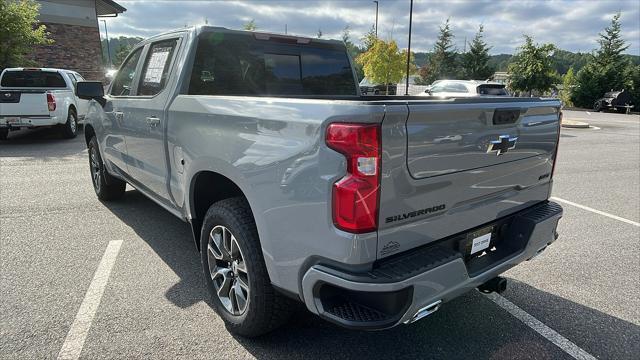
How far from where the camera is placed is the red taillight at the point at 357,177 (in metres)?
1.82

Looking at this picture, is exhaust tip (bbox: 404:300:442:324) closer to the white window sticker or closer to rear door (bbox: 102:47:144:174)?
the white window sticker

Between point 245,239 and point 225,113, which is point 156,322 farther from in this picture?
point 225,113

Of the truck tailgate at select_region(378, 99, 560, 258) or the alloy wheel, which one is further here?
the alloy wheel

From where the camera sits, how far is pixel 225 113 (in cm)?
253

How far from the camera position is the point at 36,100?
1063 centimetres

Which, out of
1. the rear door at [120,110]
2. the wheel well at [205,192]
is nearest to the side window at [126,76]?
the rear door at [120,110]

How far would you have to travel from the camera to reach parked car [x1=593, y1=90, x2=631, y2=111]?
30.7m

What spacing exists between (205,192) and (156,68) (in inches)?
54.7

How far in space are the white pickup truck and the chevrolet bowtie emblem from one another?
38.0 feet

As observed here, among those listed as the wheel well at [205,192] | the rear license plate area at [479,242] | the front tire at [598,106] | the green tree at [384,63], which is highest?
the green tree at [384,63]

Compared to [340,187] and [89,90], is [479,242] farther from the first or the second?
[89,90]

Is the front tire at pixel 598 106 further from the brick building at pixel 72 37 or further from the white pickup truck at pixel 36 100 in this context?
the brick building at pixel 72 37

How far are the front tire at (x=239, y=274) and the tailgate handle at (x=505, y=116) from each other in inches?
58.3

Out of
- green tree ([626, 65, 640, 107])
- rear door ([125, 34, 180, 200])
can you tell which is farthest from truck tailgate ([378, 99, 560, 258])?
green tree ([626, 65, 640, 107])
